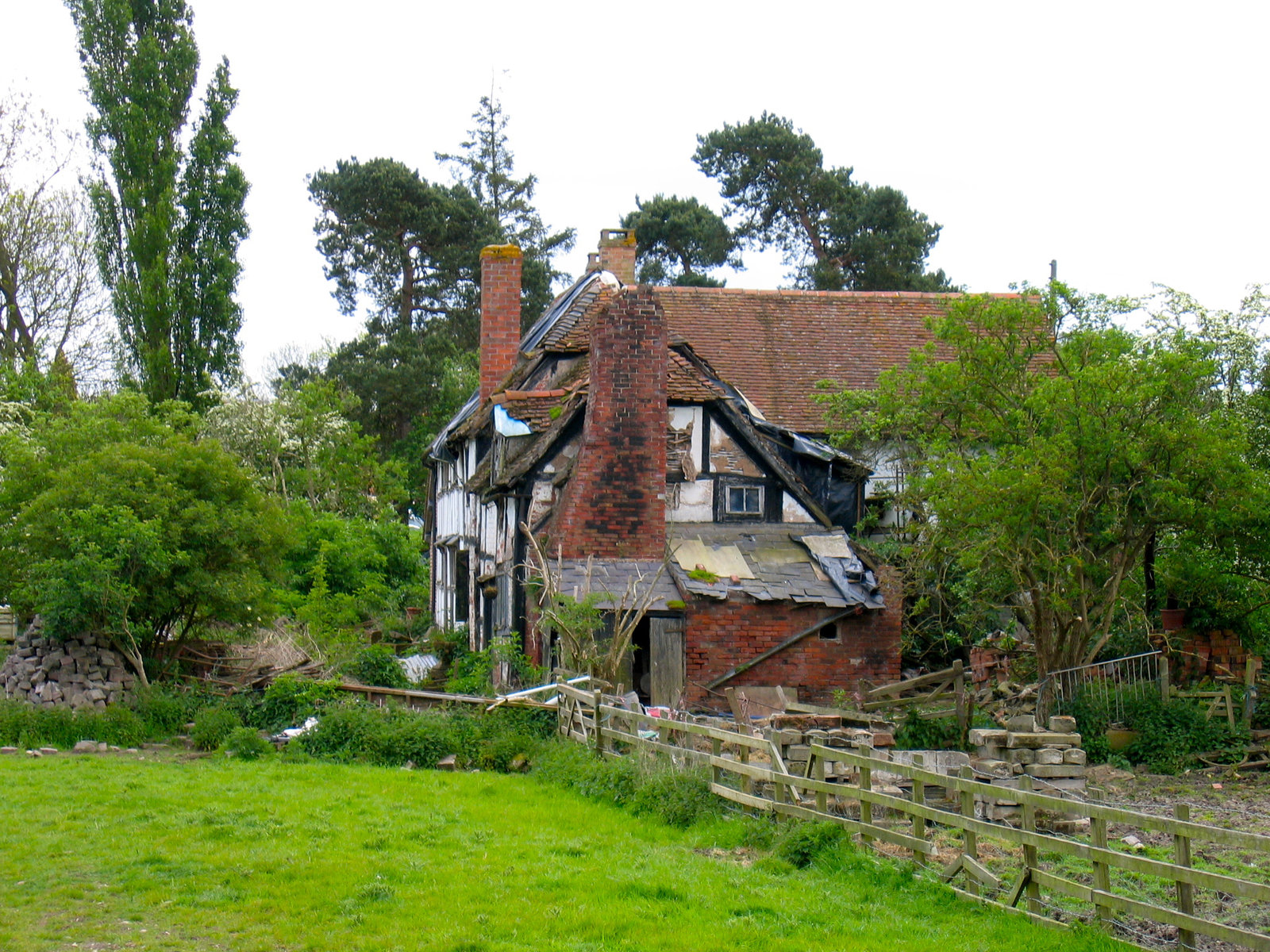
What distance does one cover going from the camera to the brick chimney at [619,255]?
2802cm

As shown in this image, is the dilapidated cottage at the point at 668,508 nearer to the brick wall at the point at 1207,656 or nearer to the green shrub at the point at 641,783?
the green shrub at the point at 641,783

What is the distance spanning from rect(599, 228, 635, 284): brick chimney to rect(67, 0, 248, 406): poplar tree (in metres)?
11.5

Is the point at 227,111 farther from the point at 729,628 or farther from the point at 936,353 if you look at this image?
the point at 729,628

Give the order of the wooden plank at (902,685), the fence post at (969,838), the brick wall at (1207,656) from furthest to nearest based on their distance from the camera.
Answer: the wooden plank at (902,685), the brick wall at (1207,656), the fence post at (969,838)

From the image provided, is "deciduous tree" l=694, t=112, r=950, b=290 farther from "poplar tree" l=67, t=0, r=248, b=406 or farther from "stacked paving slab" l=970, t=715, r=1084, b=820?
"stacked paving slab" l=970, t=715, r=1084, b=820

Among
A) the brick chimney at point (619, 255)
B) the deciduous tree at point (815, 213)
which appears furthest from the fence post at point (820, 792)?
the deciduous tree at point (815, 213)

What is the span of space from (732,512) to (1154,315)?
7673 millimetres

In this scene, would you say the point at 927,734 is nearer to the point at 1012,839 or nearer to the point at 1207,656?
the point at 1207,656

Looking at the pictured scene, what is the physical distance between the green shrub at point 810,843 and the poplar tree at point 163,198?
26.7 meters

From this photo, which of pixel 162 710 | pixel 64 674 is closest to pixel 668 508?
pixel 162 710

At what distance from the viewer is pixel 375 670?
19750 millimetres

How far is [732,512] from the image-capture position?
21.7 meters

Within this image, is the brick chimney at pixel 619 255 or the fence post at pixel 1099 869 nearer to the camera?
the fence post at pixel 1099 869

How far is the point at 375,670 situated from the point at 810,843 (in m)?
11.4
